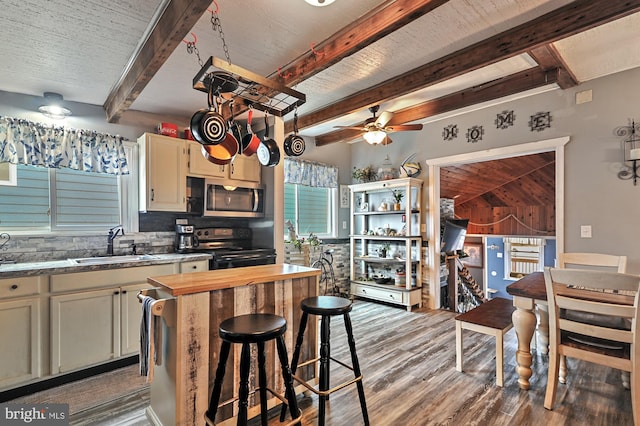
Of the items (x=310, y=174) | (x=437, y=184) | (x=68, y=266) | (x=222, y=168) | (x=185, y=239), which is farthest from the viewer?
(x=310, y=174)

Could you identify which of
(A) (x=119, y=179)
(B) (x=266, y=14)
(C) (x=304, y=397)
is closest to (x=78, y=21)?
(B) (x=266, y=14)

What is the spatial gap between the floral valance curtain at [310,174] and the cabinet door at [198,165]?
1214 millimetres

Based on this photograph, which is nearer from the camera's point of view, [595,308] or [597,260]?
[595,308]

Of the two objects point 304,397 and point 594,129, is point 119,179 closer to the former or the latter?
point 304,397

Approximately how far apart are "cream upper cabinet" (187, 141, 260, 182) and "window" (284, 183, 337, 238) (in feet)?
3.08

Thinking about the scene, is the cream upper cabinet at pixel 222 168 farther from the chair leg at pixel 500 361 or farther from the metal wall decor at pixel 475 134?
the chair leg at pixel 500 361

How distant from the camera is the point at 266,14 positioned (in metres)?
2.00

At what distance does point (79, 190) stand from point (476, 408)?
4.01 meters

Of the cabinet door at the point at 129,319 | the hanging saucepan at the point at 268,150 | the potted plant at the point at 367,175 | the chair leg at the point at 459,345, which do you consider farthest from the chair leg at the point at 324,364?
the potted plant at the point at 367,175

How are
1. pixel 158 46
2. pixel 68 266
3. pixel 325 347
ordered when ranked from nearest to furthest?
pixel 325 347
pixel 158 46
pixel 68 266

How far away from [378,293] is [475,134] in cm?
258

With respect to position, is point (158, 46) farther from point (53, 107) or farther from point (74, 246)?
point (74, 246)

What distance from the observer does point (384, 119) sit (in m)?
3.38

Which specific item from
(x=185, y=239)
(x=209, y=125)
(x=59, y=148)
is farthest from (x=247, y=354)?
(x=59, y=148)
